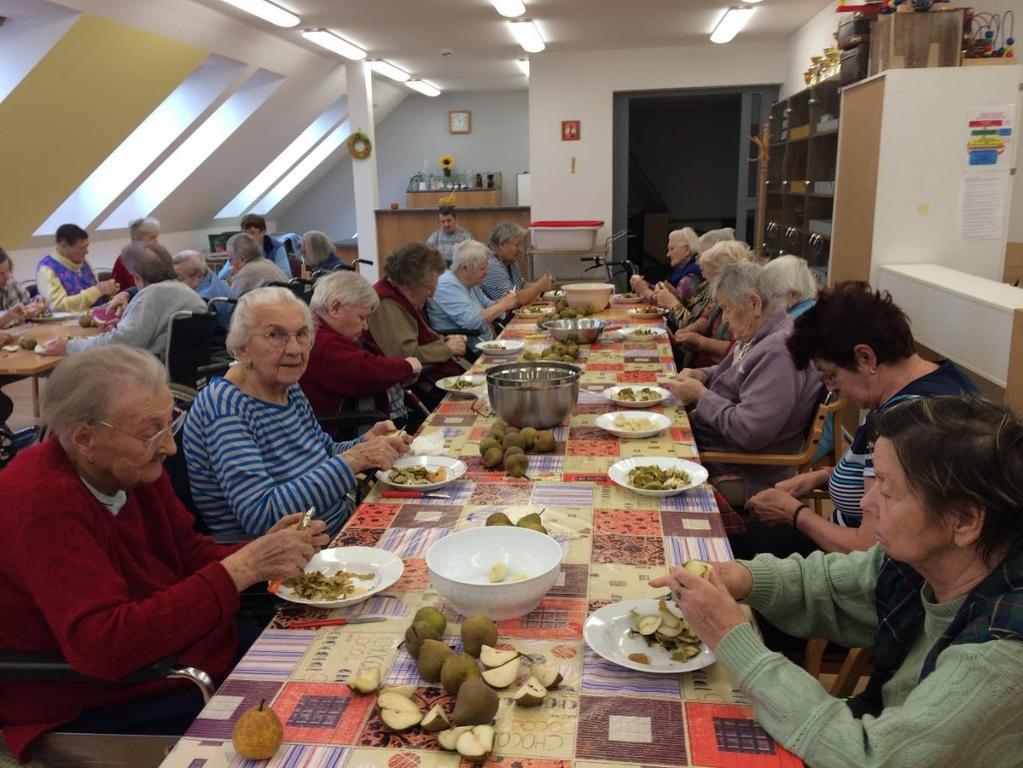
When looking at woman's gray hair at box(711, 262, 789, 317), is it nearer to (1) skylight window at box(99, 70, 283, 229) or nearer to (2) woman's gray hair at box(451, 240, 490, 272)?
(2) woman's gray hair at box(451, 240, 490, 272)

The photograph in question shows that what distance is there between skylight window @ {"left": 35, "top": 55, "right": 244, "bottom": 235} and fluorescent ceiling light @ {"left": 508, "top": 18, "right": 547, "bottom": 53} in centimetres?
279

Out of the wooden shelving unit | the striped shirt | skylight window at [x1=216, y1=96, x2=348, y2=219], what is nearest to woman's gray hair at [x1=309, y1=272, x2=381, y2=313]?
the striped shirt

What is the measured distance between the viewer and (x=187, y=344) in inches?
154

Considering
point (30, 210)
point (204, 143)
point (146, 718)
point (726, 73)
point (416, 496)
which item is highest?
point (726, 73)

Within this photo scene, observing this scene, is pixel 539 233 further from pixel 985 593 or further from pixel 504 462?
pixel 985 593

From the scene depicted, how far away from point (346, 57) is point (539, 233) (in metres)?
2.71

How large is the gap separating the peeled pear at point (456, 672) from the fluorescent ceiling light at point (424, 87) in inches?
395

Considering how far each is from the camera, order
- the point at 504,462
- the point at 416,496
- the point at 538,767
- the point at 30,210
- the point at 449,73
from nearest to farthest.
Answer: the point at 538,767 < the point at 416,496 < the point at 504,462 < the point at 30,210 < the point at 449,73

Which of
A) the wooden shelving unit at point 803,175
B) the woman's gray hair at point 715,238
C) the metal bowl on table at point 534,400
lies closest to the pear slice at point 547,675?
the metal bowl on table at point 534,400

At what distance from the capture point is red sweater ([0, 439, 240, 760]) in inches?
49.1

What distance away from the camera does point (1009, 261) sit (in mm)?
4168

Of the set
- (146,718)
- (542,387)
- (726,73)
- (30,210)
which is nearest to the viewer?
(146,718)

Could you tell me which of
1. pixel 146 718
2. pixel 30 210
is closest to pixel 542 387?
pixel 146 718

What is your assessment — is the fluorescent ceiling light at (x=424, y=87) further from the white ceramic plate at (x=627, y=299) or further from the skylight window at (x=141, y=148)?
the white ceramic plate at (x=627, y=299)
